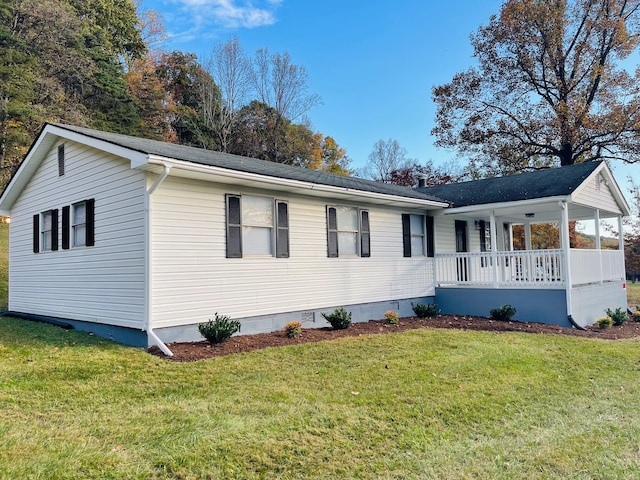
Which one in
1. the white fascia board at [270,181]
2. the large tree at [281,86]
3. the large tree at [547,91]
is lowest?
the white fascia board at [270,181]

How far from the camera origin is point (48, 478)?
2.97 m

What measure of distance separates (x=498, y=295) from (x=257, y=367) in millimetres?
7666

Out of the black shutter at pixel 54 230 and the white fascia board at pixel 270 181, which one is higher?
the white fascia board at pixel 270 181

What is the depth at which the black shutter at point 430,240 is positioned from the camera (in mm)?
12742

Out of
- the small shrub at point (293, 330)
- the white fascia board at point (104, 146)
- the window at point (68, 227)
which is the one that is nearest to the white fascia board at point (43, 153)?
the white fascia board at point (104, 146)

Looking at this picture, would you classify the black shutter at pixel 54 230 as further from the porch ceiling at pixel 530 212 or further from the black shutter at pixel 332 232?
the porch ceiling at pixel 530 212

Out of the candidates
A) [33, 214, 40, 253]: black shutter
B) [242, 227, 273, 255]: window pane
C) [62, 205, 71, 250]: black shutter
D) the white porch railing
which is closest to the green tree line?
[33, 214, 40, 253]: black shutter

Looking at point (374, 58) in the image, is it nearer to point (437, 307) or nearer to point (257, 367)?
point (437, 307)

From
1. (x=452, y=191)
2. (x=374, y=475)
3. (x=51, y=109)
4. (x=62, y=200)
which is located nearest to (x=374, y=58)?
(x=452, y=191)

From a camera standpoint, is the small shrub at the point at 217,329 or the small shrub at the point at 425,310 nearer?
the small shrub at the point at 217,329

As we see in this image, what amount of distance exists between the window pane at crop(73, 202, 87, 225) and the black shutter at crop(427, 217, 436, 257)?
877cm

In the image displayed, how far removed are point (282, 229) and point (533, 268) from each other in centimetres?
639

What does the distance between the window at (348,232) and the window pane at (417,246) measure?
194 cm

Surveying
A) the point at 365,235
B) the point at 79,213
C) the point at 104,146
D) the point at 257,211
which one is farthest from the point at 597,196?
the point at 79,213
